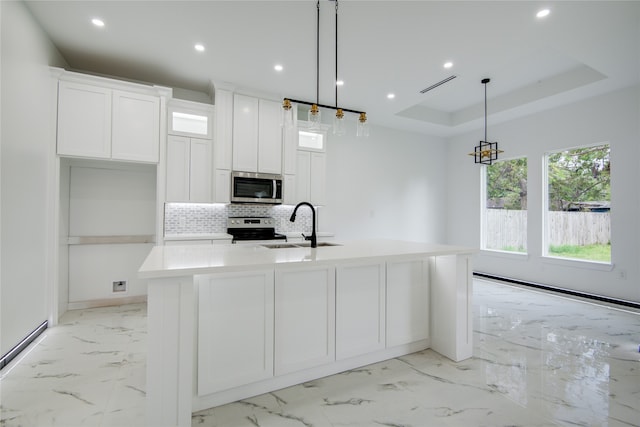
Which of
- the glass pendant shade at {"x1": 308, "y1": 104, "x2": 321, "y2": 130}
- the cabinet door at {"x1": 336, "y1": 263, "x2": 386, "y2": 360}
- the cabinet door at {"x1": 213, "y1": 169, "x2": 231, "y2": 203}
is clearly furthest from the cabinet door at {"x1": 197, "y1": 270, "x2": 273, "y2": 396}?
the cabinet door at {"x1": 213, "y1": 169, "x2": 231, "y2": 203}

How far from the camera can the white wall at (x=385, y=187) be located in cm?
552

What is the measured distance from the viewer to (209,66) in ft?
12.0

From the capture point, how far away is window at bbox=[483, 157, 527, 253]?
5398 millimetres

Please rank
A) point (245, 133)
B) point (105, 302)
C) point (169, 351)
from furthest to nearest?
point (245, 133) < point (105, 302) < point (169, 351)

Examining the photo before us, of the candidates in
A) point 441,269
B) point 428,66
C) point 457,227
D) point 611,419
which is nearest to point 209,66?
point 428,66

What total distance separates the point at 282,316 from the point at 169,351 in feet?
2.31

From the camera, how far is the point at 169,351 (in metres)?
1.53

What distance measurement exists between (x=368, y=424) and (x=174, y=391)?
3.51 ft

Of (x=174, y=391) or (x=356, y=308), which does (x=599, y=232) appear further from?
(x=174, y=391)

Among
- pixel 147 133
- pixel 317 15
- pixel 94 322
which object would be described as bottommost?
pixel 94 322

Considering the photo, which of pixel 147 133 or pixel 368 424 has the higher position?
pixel 147 133

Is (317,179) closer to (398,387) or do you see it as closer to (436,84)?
(436,84)

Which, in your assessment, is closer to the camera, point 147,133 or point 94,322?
point 94,322

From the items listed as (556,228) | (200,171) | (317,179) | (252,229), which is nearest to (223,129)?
(200,171)
